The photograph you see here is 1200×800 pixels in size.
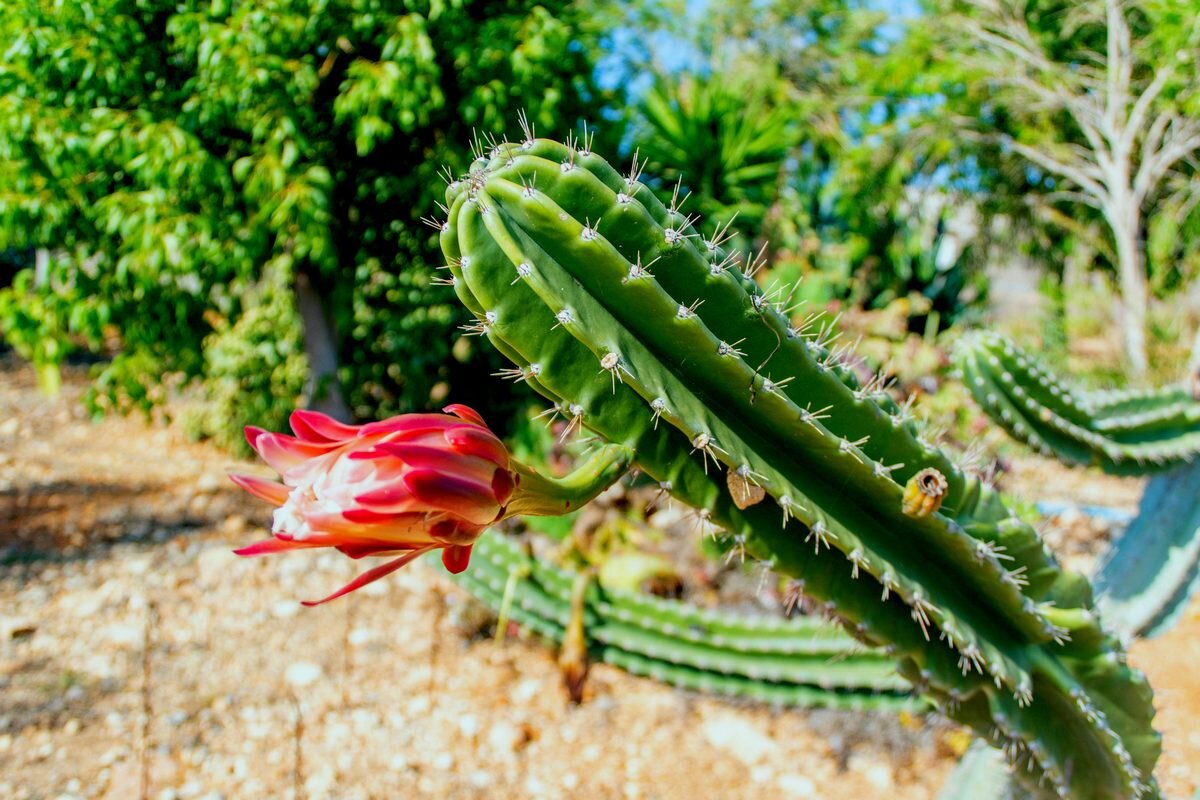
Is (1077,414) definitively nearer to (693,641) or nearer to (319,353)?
(693,641)

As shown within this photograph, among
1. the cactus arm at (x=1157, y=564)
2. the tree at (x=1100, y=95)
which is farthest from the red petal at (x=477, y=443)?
the tree at (x=1100, y=95)

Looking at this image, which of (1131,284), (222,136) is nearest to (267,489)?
(222,136)

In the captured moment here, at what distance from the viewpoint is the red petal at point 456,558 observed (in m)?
0.98

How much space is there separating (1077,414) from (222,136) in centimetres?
336

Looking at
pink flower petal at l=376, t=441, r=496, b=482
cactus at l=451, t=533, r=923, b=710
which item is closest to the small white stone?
cactus at l=451, t=533, r=923, b=710

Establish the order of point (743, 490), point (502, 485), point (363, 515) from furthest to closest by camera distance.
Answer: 1. point (743, 490)
2. point (502, 485)
3. point (363, 515)

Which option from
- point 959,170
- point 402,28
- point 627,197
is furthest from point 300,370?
point 959,170

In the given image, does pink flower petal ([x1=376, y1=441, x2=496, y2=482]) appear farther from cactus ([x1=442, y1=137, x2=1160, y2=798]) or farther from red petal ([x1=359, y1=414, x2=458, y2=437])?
cactus ([x1=442, y1=137, x2=1160, y2=798])

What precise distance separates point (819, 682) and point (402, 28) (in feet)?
9.26

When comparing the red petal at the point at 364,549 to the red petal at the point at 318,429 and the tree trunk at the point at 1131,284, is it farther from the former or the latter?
the tree trunk at the point at 1131,284

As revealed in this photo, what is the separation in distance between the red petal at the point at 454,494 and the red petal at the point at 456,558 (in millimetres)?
61

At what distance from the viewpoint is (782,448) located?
4.18 ft

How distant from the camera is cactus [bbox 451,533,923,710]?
2.52m

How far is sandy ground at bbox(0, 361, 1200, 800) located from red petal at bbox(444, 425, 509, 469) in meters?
1.64
